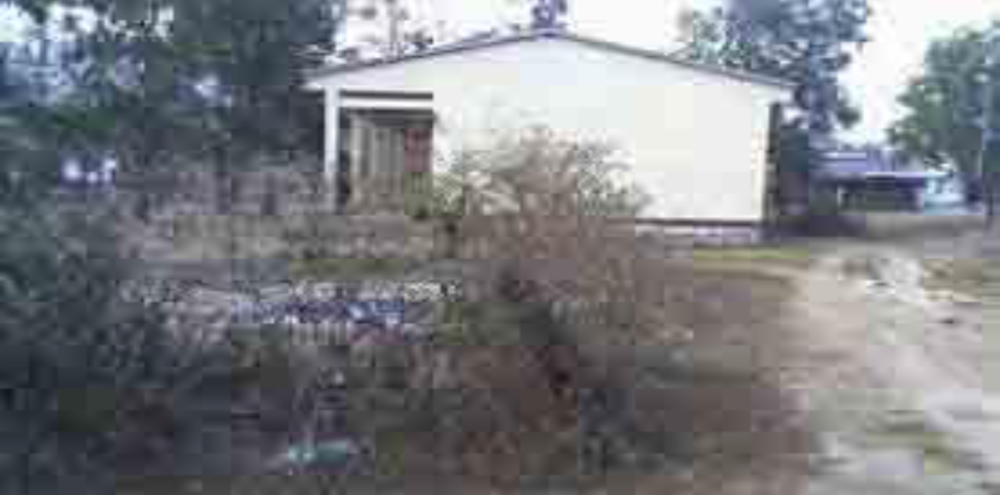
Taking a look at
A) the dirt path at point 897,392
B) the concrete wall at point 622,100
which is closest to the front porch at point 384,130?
the concrete wall at point 622,100

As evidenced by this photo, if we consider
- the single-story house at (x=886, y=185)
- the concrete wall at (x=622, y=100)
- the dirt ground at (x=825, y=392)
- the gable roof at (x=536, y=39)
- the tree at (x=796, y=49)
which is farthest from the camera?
the single-story house at (x=886, y=185)

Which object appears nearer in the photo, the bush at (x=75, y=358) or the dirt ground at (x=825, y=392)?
the bush at (x=75, y=358)

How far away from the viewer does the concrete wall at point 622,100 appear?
17.2 meters

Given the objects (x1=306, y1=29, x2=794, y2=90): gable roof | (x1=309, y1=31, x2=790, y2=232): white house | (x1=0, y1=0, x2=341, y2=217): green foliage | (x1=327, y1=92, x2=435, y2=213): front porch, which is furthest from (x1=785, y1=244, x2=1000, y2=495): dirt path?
(x1=327, y1=92, x2=435, y2=213): front porch

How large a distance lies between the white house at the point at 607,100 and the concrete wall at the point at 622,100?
0.07ft

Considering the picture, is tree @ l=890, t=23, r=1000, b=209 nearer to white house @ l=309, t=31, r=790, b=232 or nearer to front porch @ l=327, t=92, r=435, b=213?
white house @ l=309, t=31, r=790, b=232

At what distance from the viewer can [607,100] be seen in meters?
17.5

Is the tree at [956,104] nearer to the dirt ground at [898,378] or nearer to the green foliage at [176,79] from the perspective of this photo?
the dirt ground at [898,378]

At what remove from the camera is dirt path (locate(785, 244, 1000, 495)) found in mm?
4742

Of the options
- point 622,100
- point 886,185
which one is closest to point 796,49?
point 622,100

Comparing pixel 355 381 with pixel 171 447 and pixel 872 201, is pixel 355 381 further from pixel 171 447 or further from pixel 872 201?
pixel 872 201

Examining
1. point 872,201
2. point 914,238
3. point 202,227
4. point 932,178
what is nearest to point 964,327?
point 202,227

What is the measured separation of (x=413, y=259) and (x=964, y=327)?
7.72 meters

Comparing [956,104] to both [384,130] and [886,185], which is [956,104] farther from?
[384,130]
